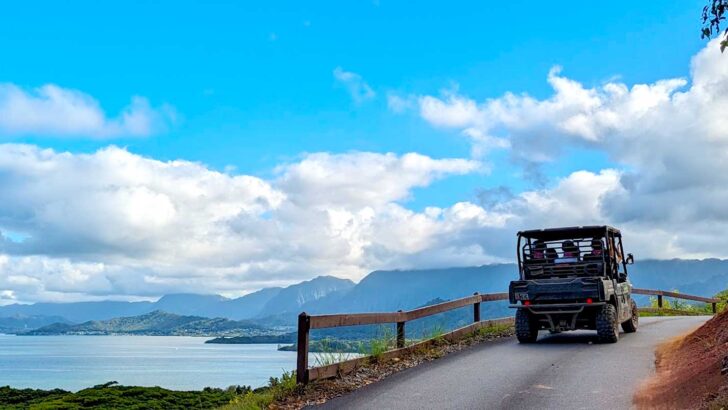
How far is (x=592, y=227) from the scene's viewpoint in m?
17.8

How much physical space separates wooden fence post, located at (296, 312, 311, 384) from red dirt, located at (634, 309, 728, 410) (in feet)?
14.8

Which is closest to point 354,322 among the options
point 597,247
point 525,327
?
point 525,327

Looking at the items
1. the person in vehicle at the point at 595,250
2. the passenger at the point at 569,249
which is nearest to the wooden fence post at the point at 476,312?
the passenger at the point at 569,249

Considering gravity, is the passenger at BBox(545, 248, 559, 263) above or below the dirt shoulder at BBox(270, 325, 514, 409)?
above

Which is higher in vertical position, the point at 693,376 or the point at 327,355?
the point at 327,355

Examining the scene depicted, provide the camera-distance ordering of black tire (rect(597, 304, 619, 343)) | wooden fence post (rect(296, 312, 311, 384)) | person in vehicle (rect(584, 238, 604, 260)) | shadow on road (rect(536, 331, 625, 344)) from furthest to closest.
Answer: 1. person in vehicle (rect(584, 238, 604, 260))
2. shadow on road (rect(536, 331, 625, 344))
3. black tire (rect(597, 304, 619, 343))
4. wooden fence post (rect(296, 312, 311, 384))

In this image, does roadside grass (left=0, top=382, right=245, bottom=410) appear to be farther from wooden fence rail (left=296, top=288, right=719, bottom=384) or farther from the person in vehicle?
the person in vehicle

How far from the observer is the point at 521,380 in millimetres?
11086

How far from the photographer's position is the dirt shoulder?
33.0 feet

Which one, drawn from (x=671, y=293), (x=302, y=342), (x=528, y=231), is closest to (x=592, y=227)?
(x=528, y=231)

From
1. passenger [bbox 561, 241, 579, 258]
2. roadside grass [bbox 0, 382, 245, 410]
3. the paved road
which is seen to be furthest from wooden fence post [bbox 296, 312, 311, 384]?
roadside grass [bbox 0, 382, 245, 410]

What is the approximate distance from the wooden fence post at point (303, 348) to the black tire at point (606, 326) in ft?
28.1

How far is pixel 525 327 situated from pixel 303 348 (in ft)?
26.6

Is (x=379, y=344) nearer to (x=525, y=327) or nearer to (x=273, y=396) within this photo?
(x=273, y=396)
